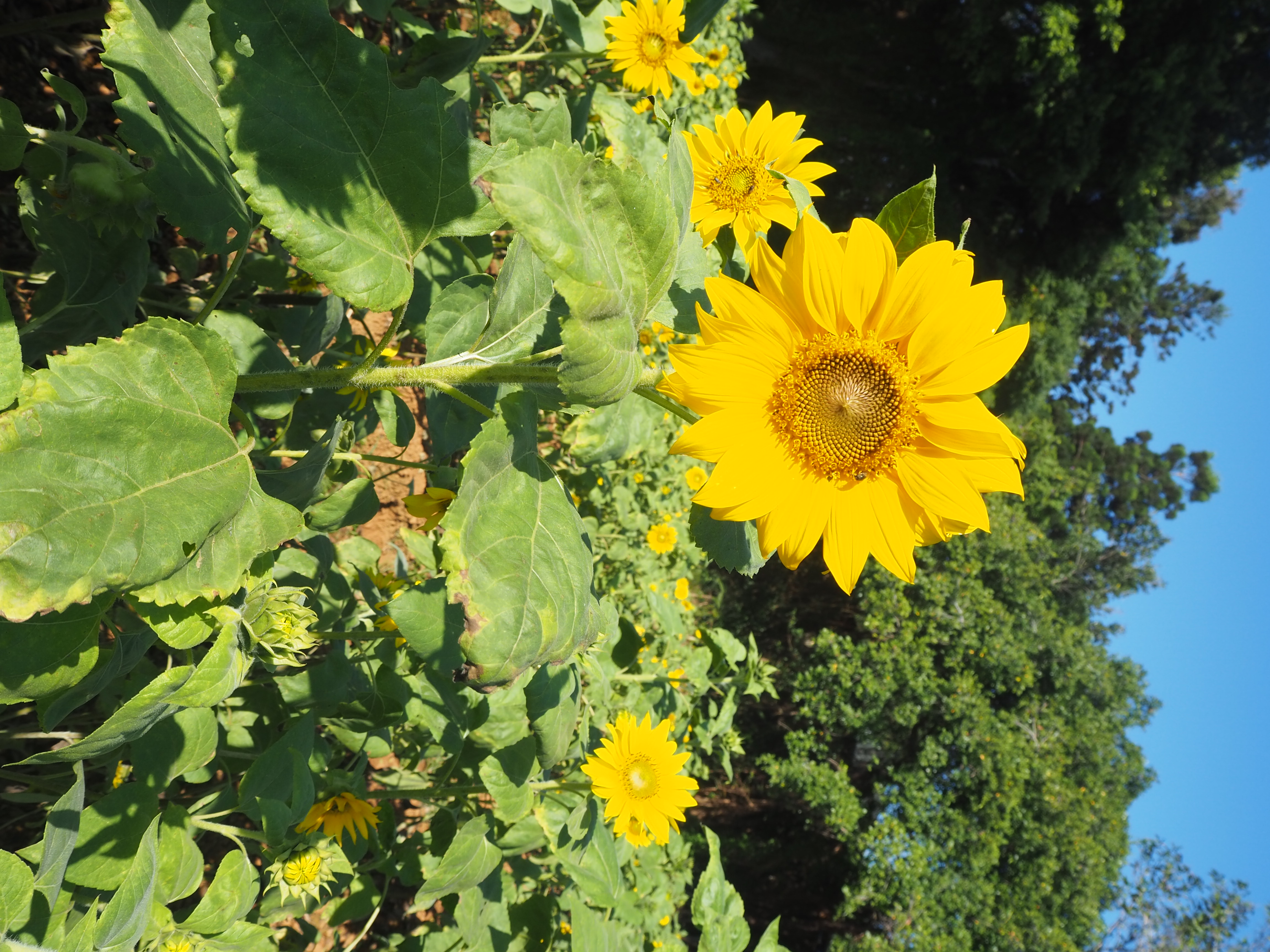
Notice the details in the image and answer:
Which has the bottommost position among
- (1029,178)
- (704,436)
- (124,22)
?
(124,22)

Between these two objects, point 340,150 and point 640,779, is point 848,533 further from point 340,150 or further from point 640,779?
point 640,779

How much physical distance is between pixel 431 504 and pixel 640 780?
115cm

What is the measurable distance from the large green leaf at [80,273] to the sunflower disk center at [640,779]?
1.68m

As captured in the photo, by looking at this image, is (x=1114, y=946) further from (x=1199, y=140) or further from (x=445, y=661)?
(x=445, y=661)

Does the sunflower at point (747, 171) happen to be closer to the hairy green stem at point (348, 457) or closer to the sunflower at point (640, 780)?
the hairy green stem at point (348, 457)

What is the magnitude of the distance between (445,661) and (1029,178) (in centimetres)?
962

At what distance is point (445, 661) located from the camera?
1445mm

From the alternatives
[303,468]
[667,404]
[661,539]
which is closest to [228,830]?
[303,468]

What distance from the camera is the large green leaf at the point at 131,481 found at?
2.16ft

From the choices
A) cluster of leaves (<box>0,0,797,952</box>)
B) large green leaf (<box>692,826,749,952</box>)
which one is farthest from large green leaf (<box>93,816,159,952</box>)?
large green leaf (<box>692,826,749,952</box>)

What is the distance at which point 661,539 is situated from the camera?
4.41m

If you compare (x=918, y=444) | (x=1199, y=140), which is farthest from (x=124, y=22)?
(x=1199, y=140)

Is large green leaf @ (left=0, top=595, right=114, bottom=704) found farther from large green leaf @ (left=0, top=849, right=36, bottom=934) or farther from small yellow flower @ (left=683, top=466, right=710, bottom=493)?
small yellow flower @ (left=683, top=466, right=710, bottom=493)

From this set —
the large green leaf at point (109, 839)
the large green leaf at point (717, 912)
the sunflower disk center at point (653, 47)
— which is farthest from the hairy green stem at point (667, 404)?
the sunflower disk center at point (653, 47)
